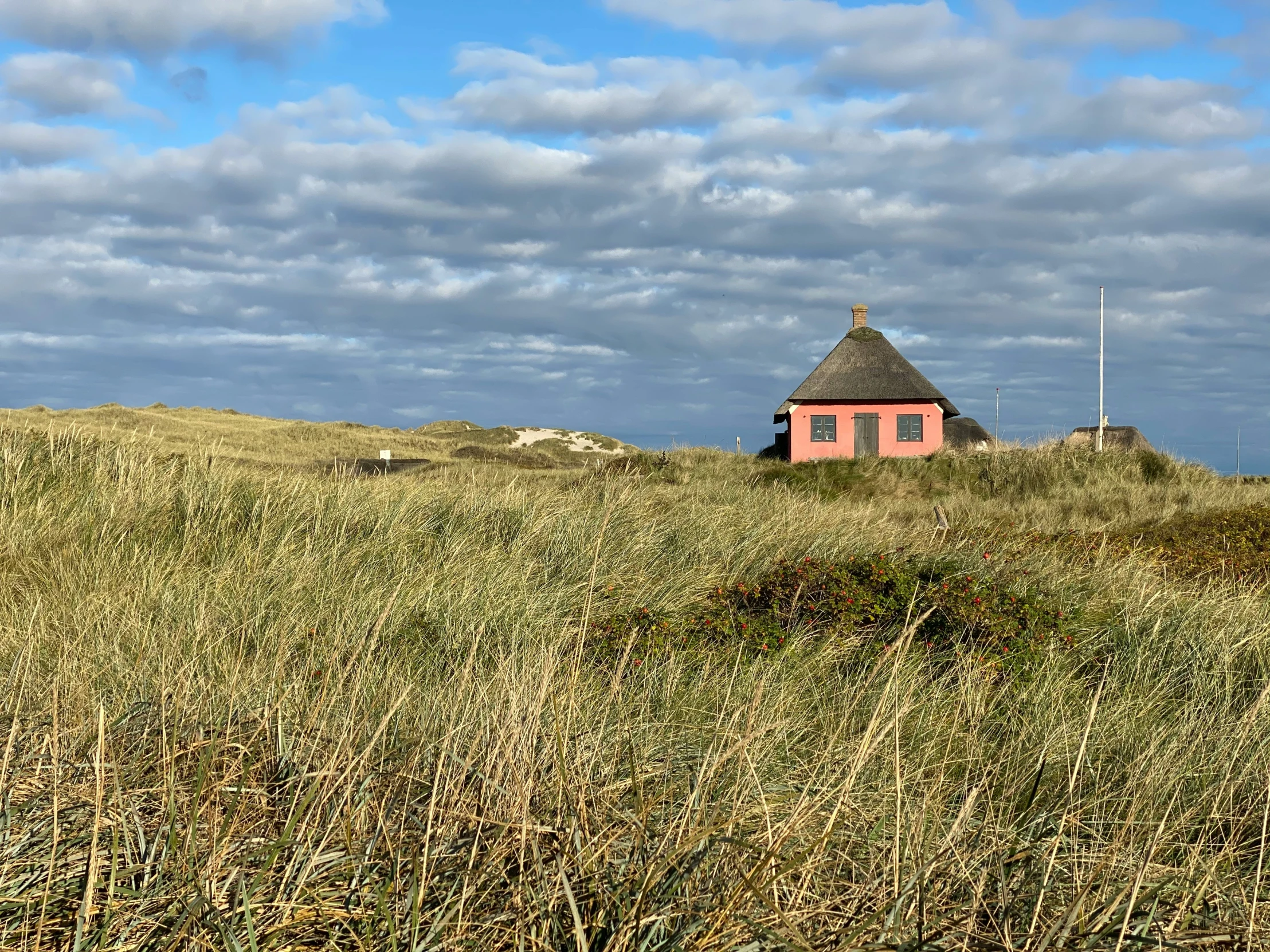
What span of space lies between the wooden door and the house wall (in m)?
A: 0.11

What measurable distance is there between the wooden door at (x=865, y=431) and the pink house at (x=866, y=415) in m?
0.02

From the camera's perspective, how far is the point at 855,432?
110 feet

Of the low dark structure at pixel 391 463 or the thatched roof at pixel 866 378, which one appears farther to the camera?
the thatched roof at pixel 866 378

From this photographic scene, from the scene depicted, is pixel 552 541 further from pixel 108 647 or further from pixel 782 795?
→ pixel 782 795

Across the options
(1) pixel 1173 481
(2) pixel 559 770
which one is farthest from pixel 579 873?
(1) pixel 1173 481

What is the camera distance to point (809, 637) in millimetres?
6570

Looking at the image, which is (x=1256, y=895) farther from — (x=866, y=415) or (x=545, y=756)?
(x=866, y=415)

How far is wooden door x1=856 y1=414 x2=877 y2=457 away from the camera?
110 feet

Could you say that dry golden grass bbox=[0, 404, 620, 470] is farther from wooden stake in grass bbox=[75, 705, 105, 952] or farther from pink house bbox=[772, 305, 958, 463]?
wooden stake in grass bbox=[75, 705, 105, 952]

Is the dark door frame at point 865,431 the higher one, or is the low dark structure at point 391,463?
the dark door frame at point 865,431

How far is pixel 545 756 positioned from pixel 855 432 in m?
31.7

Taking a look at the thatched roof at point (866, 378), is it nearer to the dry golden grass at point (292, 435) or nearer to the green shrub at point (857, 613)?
the dry golden grass at point (292, 435)

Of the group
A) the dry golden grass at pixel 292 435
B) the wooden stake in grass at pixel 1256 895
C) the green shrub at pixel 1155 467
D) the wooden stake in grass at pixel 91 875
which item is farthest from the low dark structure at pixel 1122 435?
the wooden stake in grass at pixel 91 875

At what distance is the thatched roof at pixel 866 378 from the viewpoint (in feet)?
109
